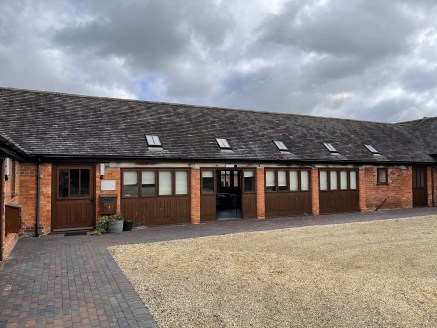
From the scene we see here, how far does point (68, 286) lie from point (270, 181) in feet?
37.0

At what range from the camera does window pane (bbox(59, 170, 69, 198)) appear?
483 inches

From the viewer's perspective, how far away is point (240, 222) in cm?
1479

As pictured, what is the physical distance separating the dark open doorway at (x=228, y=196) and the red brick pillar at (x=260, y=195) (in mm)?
894

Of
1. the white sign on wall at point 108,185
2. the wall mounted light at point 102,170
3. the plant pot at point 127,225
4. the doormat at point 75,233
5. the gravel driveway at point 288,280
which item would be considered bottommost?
Answer: the gravel driveway at point 288,280

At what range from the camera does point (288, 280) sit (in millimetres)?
6453

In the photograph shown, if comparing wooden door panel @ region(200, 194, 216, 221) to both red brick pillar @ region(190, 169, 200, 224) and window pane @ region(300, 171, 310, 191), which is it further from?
window pane @ region(300, 171, 310, 191)

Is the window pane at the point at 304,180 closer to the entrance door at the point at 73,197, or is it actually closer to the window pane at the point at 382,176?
the window pane at the point at 382,176

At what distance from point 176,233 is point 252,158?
5121 mm

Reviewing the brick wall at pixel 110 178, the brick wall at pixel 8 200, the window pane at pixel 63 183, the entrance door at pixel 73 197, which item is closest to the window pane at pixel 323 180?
the brick wall at pixel 110 178

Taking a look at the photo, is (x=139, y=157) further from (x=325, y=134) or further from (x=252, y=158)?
(x=325, y=134)

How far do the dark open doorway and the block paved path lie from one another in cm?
548

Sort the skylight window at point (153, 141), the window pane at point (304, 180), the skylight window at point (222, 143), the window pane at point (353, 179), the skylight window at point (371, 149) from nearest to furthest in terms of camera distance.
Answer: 1. the skylight window at point (153, 141)
2. the skylight window at point (222, 143)
3. the window pane at point (304, 180)
4. the window pane at point (353, 179)
5. the skylight window at point (371, 149)

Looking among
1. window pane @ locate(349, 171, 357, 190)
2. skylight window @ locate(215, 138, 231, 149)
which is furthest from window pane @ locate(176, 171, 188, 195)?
window pane @ locate(349, 171, 357, 190)

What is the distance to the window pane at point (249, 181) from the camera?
15.6 meters
